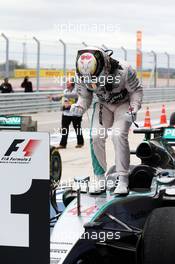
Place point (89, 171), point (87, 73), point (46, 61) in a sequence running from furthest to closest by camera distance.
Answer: point (46, 61) < point (89, 171) < point (87, 73)

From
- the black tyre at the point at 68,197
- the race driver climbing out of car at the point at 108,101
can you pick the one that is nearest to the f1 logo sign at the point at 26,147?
the race driver climbing out of car at the point at 108,101

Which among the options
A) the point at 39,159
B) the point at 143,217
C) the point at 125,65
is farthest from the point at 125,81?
the point at 39,159

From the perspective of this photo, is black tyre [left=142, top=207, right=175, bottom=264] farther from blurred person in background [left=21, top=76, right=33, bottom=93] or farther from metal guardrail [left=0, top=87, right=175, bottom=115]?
blurred person in background [left=21, top=76, right=33, bottom=93]

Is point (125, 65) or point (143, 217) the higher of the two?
point (125, 65)

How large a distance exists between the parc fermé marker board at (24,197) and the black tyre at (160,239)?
758 mm

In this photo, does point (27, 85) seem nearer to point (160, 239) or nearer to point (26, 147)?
point (160, 239)

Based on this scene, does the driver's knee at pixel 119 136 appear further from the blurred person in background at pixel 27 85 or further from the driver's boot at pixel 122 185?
the blurred person in background at pixel 27 85

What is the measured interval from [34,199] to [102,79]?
1994mm

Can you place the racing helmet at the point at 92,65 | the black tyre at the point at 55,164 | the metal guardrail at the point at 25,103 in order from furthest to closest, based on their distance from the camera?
the metal guardrail at the point at 25,103 < the black tyre at the point at 55,164 < the racing helmet at the point at 92,65

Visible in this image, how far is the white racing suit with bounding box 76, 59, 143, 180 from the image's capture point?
561cm

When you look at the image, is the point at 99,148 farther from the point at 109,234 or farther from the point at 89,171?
the point at 89,171

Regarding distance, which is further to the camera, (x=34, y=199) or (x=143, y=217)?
Answer: (x=143, y=217)

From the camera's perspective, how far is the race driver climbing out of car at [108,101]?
17.8ft

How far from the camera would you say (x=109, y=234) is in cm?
475
